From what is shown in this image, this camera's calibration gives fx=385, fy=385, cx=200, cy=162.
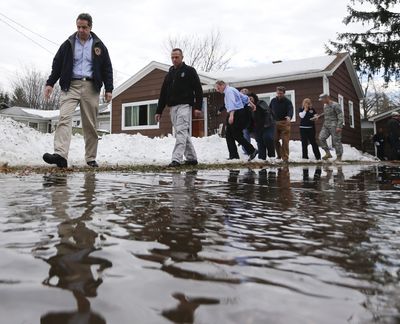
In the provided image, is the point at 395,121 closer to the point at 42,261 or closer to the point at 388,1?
the point at 388,1

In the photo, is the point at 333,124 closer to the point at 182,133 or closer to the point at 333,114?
the point at 333,114

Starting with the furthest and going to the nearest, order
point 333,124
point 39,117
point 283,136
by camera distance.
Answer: point 39,117 < point 333,124 < point 283,136

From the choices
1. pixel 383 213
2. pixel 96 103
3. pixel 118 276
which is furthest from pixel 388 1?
pixel 118 276

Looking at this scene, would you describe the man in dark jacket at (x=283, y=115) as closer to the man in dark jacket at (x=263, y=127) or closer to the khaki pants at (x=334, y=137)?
the man in dark jacket at (x=263, y=127)

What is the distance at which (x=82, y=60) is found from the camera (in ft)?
16.5

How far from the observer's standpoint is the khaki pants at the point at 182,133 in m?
5.58

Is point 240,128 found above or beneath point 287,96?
beneath

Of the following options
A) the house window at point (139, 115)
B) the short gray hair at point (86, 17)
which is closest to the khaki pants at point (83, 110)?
the short gray hair at point (86, 17)

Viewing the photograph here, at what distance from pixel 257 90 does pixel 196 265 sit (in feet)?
52.5

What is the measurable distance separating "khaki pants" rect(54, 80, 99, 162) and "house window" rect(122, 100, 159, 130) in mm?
13444

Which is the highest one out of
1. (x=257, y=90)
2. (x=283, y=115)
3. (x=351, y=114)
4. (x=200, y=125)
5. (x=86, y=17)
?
(x=257, y=90)

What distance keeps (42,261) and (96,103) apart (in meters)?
4.49

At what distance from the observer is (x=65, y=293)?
0.71 meters

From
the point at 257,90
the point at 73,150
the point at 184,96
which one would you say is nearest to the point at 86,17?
the point at 184,96
